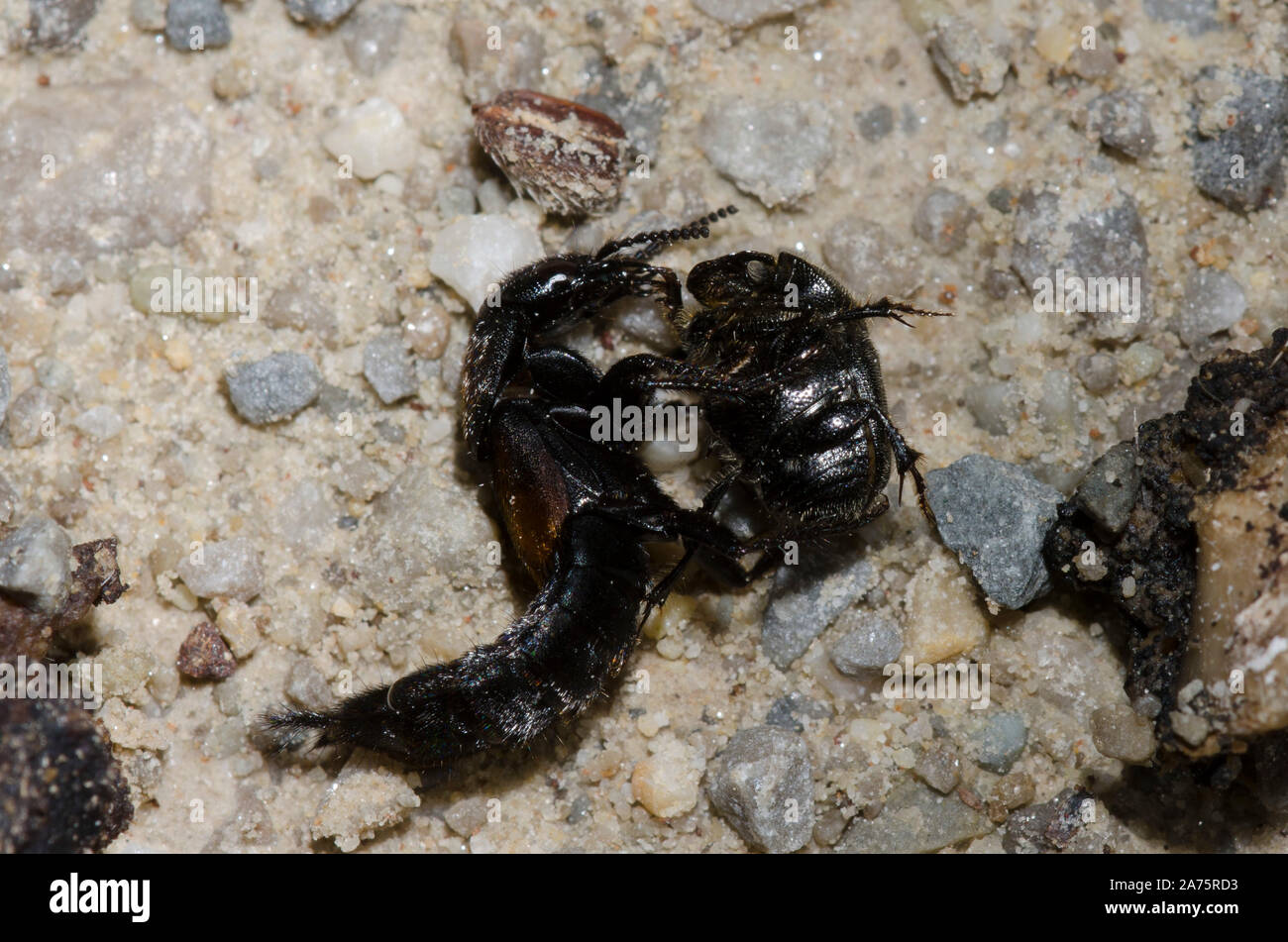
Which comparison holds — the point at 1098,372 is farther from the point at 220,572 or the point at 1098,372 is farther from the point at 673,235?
the point at 220,572

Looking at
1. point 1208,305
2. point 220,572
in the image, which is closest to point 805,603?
point 1208,305

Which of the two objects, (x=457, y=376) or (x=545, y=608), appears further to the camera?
(x=457, y=376)

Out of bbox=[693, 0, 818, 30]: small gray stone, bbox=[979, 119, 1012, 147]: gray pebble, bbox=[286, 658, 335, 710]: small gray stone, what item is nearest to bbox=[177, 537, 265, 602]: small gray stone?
bbox=[286, 658, 335, 710]: small gray stone

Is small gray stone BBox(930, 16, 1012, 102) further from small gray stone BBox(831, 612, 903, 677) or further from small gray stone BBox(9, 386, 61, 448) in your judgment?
small gray stone BBox(9, 386, 61, 448)

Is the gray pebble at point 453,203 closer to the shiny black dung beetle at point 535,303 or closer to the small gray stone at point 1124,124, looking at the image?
the shiny black dung beetle at point 535,303

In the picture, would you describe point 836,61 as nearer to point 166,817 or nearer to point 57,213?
point 57,213

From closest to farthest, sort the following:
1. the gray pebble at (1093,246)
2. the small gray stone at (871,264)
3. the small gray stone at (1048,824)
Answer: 1. the small gray stone at (1048,824)
2. the gray pebble at (1093,246)
3. the small gray stone at (871,264)

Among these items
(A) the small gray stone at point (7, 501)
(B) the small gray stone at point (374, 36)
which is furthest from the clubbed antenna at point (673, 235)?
(A) the small gray stone at point (7, 501)
